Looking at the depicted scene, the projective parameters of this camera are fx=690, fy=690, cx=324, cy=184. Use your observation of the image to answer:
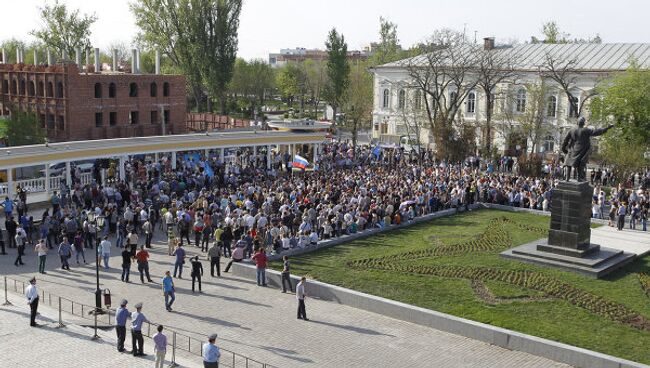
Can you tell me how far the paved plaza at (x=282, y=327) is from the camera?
17.0m

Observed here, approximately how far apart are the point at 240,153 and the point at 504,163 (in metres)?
18.1

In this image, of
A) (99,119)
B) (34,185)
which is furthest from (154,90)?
(34,185)

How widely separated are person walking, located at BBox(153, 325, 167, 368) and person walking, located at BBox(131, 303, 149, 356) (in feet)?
4.15

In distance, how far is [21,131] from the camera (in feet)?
149

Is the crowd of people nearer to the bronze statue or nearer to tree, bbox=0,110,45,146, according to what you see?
the bronze statue

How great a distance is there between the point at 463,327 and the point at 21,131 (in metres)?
36.7

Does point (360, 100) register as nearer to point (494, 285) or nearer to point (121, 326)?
point (494, 285)

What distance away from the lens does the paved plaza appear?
17.0m

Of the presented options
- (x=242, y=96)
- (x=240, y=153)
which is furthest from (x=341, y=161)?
(x=242, y=96)

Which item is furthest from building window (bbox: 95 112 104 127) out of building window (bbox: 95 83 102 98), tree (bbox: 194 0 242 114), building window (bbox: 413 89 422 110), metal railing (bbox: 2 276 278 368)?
metal railing (bbox: 2 276 278 368)

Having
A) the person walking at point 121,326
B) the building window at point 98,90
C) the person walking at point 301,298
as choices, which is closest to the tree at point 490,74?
the building window at point 98,90

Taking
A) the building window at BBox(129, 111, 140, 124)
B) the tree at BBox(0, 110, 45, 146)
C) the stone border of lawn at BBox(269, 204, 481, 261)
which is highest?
the building window at BBox(129, 111, 140, 124)

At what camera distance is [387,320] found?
19766mm

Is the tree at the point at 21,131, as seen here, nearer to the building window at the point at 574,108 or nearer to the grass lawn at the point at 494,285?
the grass lawn at the point at 494,285
